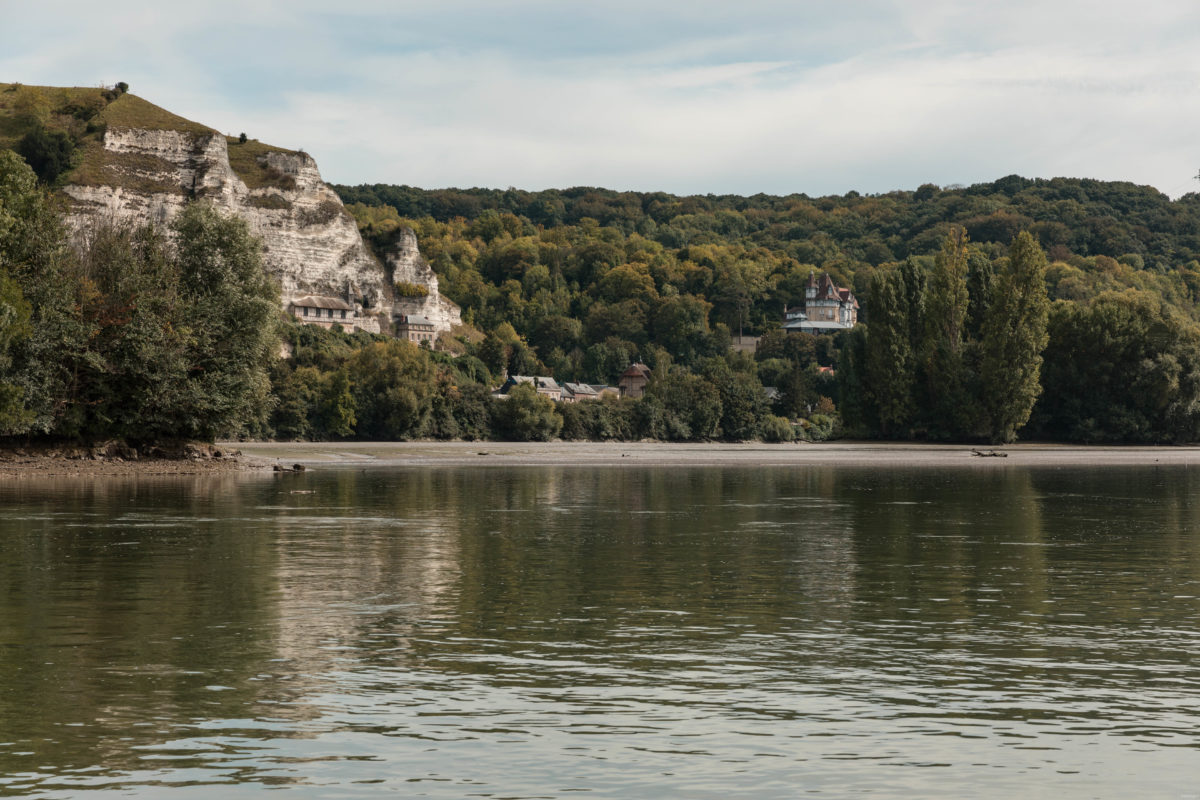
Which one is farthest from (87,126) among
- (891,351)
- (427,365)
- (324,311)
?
(891,351)

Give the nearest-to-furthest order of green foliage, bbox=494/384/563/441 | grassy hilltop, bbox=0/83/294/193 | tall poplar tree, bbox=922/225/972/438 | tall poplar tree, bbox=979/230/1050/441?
1. tall poplar tree, bbox=979/230/1050/441
2. tall poplar tree, bbox=922/225/972/438
3. green foliage, bbox=494/384/563/441
4. grassy hilltop, bbox=0/83/294/193

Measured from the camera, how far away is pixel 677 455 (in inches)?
4023

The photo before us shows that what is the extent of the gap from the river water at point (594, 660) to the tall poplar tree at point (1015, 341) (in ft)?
232

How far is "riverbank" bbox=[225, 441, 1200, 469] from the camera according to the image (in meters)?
89.8

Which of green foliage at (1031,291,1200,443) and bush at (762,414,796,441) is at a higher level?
green foliage at (1031,291,1200,443)

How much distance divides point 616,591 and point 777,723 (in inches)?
417

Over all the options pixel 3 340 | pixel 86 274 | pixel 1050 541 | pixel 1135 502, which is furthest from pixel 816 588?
pixel 86 274

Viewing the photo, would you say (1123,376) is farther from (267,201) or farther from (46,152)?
(46,152)

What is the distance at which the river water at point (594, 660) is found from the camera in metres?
11.9

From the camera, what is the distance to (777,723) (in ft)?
44.9

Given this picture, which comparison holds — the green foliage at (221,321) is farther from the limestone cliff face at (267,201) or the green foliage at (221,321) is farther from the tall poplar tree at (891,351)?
the limestone cliff face at (267,201)

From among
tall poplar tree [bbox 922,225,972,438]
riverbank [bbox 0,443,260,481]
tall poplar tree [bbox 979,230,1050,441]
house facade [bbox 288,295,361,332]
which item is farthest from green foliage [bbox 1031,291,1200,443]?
house facade [bbox 288,295,361,332]

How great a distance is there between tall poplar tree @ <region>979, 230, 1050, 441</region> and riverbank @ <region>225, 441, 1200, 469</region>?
3680 millimetres

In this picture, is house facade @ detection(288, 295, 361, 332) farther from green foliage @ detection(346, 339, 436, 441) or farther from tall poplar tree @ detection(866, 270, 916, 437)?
tall poplar tree @ detection(866, 270, 916, 437)
